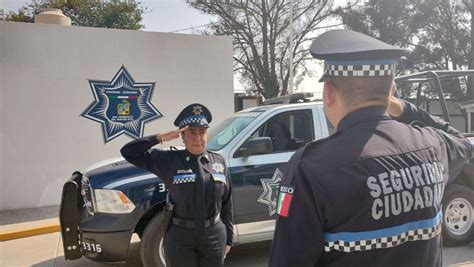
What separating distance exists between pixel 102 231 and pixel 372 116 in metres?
3.47

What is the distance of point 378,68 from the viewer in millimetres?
1379

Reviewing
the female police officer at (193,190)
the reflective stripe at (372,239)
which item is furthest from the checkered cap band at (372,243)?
the female police officer at (193,190)

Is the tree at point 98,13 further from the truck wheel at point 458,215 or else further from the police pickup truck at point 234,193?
the truck wheel at point 458,215

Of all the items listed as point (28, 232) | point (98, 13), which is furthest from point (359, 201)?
point (98, 13)

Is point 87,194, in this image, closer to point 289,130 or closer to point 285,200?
point 289,130

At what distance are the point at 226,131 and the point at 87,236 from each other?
6.23 ft

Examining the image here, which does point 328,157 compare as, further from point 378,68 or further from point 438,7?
point 438,7

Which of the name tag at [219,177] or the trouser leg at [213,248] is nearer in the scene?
the trouser leg at [213,248]

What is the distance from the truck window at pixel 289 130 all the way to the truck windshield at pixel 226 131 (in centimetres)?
23

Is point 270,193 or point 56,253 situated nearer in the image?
point 270,193

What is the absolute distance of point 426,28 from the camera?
23672 mm

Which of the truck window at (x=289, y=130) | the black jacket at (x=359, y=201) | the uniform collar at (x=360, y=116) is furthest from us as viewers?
the truck window at (x=289, y=130)

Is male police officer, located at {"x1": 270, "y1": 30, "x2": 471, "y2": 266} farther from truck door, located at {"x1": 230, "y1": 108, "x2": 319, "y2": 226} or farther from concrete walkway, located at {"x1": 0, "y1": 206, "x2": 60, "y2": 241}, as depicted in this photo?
concrete walkway, located at {"x1": 0, "y1": 206, "x2": 60, "y2": 241}

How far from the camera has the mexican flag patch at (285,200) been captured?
1.28 meters
